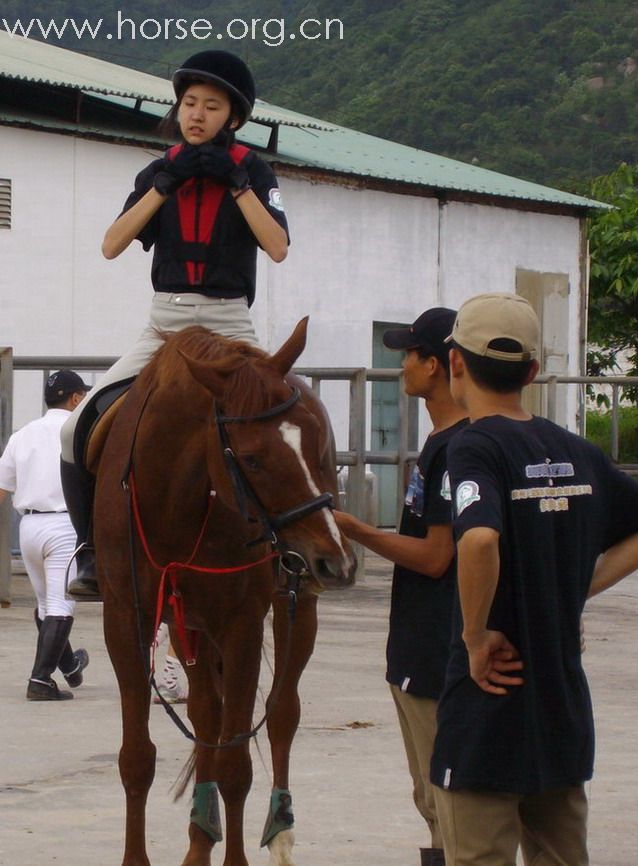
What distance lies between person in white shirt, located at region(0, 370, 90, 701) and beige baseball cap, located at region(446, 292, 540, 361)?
6242mm

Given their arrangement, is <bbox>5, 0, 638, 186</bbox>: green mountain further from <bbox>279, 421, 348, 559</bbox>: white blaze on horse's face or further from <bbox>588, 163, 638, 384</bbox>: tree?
<bbox>279, 421, 348, 559</bbox>: white blaze on horse's face

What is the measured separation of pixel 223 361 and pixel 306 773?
2.84 m

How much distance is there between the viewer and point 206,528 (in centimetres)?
594

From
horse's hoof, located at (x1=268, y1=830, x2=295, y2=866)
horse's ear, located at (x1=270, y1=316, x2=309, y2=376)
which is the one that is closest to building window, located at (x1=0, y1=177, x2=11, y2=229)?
horse's hoof, located at (x1=268, y1=830, x2=295, y2=866)

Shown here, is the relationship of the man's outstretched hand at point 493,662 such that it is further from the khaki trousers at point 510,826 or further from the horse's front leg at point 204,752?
the horse's front leg at point 204,752

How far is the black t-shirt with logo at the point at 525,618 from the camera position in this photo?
392 centimetres

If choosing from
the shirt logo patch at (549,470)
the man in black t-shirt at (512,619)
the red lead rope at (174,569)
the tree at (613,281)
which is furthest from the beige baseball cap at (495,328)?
the tree at (613,281)

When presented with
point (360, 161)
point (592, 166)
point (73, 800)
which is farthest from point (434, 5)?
point (73, 800)

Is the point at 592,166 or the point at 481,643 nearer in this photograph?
the point at 481,643

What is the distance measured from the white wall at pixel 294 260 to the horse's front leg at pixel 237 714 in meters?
12.3

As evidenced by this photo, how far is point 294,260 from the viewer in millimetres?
22891

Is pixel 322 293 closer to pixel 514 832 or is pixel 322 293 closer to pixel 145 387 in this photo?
pixel 145 387

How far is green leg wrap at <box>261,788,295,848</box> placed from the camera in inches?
241

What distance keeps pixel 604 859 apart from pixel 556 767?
7.59ft
